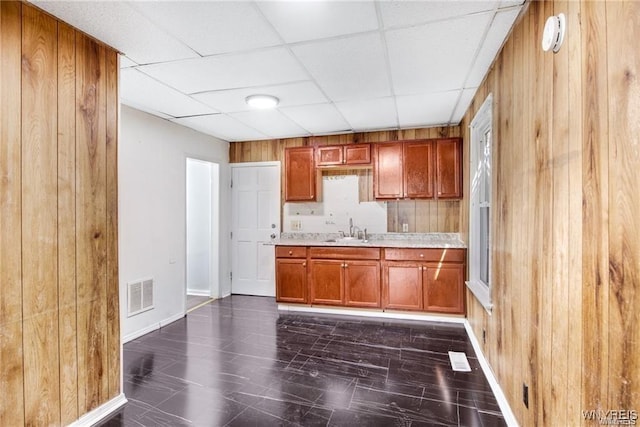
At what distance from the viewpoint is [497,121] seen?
2348 mm

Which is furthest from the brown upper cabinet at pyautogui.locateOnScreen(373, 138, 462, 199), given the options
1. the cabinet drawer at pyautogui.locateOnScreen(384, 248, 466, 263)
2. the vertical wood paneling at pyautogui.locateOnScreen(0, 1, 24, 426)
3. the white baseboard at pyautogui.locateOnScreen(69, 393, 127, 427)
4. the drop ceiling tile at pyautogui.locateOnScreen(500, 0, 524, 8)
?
the vertical wood paneling at pyautogui.locateOnScreen(0, 1, 24, 426)

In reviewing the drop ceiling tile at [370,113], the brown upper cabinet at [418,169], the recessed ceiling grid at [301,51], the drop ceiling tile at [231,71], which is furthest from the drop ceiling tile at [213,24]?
the brown upper cabinet at [418,169]

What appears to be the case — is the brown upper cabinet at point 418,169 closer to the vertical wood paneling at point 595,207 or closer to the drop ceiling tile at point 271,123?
the drop ceiling tile at point 271,123

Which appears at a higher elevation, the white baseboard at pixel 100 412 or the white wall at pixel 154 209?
the white wall at pixel 154 209

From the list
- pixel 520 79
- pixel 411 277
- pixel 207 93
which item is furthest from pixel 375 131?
pixel 520 79

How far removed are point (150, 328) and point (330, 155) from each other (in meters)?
3.16

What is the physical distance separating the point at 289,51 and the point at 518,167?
5.55 feet

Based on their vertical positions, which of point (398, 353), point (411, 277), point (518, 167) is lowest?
point (398, 353)

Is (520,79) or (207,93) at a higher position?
(207,93)

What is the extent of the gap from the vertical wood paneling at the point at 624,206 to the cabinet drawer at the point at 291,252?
3463 mm

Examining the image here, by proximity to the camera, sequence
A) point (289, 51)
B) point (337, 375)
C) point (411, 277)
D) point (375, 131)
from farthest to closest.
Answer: point (375, 131)
point (411, 277)
point (337, 375)
point (289, 51)

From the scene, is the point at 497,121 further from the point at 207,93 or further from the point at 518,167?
the point at 207,93

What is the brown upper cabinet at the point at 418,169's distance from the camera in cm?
408

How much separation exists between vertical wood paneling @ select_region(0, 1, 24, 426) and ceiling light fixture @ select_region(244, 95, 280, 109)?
5.69 feet
